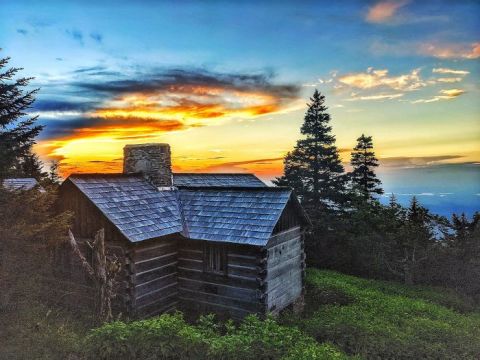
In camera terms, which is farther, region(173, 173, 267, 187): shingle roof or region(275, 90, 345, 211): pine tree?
region(275, 90, 345, 211): pine tree

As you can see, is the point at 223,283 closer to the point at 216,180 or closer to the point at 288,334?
the point at 288,334

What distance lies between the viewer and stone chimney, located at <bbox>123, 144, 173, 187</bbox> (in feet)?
52.1

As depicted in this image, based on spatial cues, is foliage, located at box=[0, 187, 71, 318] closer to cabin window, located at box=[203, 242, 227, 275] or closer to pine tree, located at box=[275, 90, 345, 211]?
cabin window, located at box=[203, 242, 227, 275]

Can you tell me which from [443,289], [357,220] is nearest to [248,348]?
[443,289]

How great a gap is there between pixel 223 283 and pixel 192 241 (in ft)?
7.13

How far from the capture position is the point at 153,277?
13.1 meters

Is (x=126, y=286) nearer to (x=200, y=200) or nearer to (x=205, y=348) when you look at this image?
(x=200, y=200)

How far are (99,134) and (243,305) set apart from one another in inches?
390

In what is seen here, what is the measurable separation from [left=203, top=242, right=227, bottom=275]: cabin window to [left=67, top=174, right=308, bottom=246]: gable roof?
1.90ft

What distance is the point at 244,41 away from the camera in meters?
11.3

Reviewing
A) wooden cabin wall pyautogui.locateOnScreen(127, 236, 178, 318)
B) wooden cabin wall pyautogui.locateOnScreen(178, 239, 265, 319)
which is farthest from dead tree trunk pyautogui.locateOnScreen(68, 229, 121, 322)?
wooden cabin wall pyautogui.locateOnScreen(178, 239, 265, 319)

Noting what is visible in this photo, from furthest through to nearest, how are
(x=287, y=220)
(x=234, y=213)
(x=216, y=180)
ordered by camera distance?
(x=216, y=180), (x=287, y=220), (x=234, y=213)

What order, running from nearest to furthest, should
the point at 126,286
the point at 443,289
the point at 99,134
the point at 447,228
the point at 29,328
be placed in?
the point at 29,328 → the point at 126,286 → the point at 99,134 → the point at 443,289 → the point at 447,228

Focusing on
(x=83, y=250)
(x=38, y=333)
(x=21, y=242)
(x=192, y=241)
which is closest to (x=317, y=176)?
(x=192, y=241)
